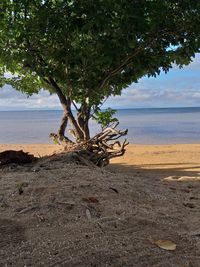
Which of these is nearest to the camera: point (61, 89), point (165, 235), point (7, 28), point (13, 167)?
point (165, 235)

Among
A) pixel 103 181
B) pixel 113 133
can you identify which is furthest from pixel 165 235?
pixel 113 133

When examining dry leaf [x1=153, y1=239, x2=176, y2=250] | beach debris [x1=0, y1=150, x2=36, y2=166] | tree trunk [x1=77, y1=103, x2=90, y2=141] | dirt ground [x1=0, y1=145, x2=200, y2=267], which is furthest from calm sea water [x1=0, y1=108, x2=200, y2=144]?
dry leaf [x1=153, y1=239, x2=176, y2=250]

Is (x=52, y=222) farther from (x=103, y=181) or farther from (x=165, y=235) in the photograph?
(x=103, y=181)

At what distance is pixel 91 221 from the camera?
414 centimetres

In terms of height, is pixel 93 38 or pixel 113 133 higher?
pixel 93 38

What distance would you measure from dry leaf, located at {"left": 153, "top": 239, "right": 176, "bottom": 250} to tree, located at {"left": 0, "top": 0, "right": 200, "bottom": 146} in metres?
4.11

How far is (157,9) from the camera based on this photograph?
7379 mm

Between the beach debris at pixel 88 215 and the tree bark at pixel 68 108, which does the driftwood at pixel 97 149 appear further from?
the beach debris at pixel 88 215

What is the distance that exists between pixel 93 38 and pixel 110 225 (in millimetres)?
4802

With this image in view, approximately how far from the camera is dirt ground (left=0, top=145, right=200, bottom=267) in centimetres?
356

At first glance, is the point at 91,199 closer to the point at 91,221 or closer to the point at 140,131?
the point at 91,221

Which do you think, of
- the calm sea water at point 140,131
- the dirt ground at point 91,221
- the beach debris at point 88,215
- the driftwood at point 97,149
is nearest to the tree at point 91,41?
the driftwood at point 97,149

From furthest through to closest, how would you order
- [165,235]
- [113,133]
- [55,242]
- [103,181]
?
[113,133] < [103,181] < [165,235] < [55,242]

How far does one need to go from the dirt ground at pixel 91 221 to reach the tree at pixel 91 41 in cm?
265
